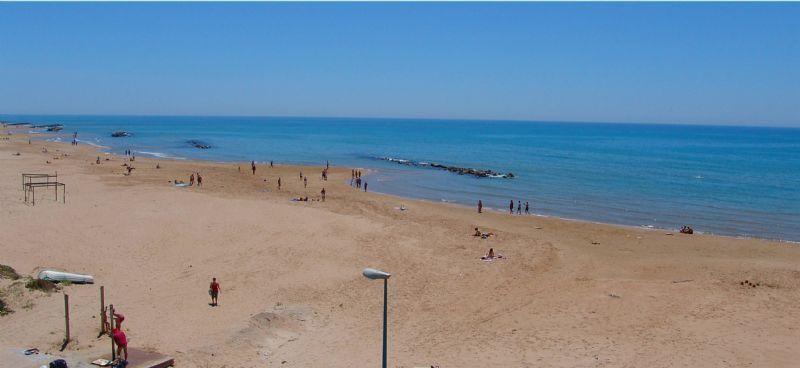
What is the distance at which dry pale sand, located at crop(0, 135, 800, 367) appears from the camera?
15023mm

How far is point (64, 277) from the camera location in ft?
60.5

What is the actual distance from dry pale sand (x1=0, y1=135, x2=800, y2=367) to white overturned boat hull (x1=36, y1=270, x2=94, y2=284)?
13.3 inches

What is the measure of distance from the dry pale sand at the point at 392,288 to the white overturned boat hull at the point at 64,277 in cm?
34

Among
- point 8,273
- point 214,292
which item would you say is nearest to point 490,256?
point 214,292

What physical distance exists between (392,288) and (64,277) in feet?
33.7

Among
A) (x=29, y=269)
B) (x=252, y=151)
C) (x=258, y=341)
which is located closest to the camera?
(x=258, y=341)

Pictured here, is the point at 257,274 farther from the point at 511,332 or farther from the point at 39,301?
the point at 511,332

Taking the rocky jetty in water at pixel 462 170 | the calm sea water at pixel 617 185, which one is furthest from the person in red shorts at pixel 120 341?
the rocky jetty in water at pixel 462 170

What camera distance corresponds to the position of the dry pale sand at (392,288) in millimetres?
15023

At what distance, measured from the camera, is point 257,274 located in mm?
21172

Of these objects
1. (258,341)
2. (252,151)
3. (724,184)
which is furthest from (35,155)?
(724,184)

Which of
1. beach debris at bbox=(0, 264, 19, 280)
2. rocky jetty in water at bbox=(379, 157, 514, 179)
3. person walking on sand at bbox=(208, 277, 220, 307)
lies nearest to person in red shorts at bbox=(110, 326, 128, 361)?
person walking on sand at bbox=(208, 277, 220, 307)

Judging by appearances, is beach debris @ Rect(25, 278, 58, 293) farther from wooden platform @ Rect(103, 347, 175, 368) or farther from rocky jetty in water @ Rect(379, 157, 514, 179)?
rocky jetty in water @ Rect(379, 157, 514, 179)

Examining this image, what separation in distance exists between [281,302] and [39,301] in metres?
6.54
